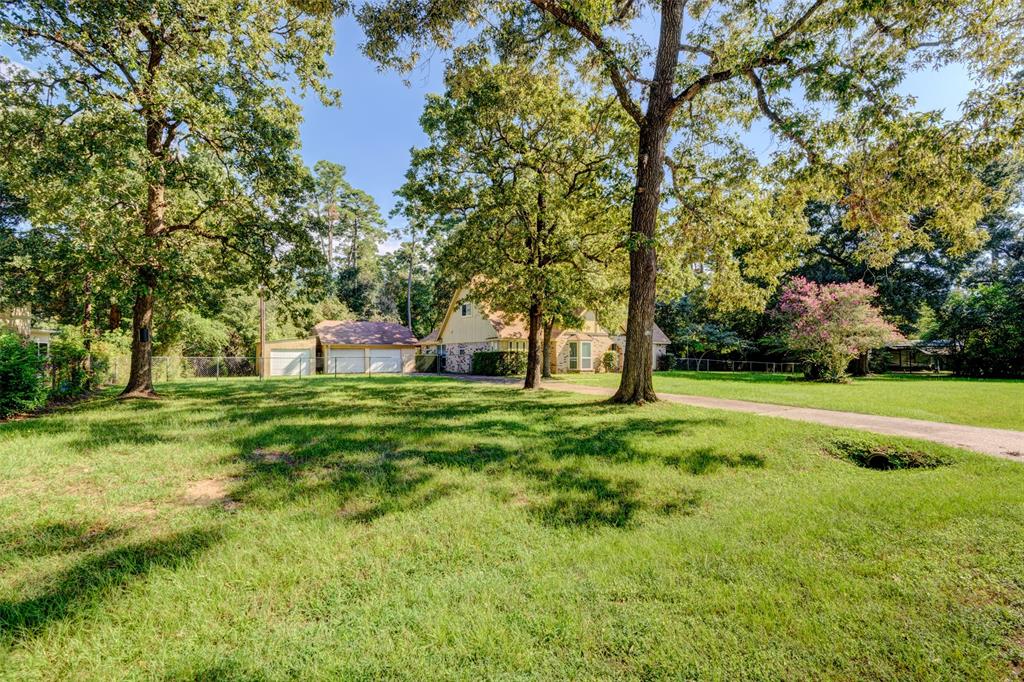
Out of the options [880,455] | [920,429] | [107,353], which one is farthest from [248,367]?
[920,429]

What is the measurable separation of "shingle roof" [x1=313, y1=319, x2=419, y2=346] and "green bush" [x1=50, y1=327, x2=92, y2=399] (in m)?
18.0

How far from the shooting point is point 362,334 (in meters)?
31.9

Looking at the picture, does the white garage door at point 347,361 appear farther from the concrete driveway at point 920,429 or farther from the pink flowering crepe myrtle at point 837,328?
the pink flowering crepe myrtle at point 837,328

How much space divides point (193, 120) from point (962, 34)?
15066mm

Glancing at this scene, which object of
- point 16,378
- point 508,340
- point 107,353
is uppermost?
point 508,340

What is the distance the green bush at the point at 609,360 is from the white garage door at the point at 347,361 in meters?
16.7

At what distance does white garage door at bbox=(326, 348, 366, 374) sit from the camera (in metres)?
30.2

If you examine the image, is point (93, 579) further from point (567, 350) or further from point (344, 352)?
point (344, 352)

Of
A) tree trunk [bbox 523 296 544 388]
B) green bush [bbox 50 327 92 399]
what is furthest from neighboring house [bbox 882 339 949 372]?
green bush [bbox 50 327 92 399]

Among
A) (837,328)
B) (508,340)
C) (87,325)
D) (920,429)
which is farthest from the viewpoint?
(508,340)

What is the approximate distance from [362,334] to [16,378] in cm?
2307

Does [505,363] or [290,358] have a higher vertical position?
[505,363]

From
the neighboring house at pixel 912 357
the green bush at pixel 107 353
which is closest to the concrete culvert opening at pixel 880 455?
the green bush at pixel 107 353

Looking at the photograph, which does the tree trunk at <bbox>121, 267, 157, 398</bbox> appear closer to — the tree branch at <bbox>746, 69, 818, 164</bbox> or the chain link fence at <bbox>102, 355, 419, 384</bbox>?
the chain link fence at <bbox>102, 355, 419, 384</bbox>
